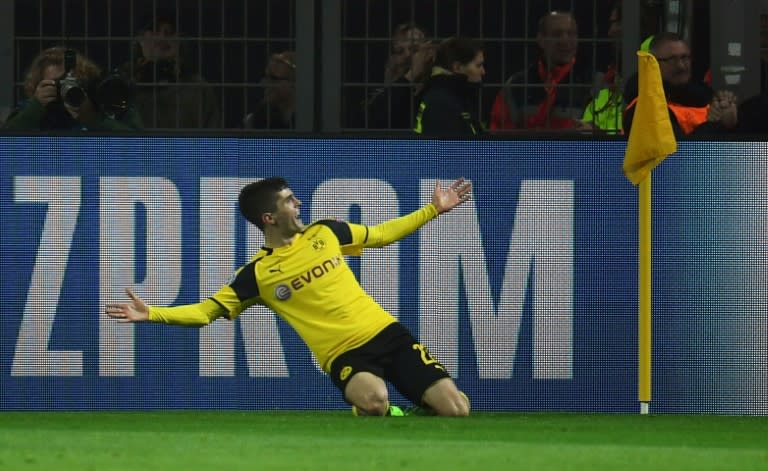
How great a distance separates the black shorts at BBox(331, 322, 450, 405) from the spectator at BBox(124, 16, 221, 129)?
1.97 m

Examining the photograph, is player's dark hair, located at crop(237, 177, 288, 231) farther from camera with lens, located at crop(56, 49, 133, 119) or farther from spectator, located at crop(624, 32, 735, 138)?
spectator, located at crop(624, 32, 735, 138)

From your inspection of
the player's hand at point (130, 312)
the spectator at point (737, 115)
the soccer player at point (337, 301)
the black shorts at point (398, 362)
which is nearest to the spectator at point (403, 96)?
the soccer player at point (337, 301)

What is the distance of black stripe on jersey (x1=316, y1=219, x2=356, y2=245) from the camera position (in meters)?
11.0

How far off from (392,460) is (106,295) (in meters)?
4.33

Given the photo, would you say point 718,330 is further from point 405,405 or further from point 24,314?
point 24,314

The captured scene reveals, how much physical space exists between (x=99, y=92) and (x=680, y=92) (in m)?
3.62

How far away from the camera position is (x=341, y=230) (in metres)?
11.0

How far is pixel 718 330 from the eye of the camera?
1203 cm

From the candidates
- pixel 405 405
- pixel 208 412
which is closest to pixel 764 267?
pixel 405 405

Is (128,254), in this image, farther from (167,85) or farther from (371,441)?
(371,441)

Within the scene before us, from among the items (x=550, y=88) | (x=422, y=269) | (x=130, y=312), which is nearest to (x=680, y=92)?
(x=550, y=88)

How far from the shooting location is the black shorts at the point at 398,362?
35.8 feet


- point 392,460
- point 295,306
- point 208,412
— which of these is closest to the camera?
point 392,460

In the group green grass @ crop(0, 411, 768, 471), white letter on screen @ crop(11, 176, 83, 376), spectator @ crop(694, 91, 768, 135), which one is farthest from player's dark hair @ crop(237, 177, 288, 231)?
spectator @ crop(694, 91, 768, 135)
